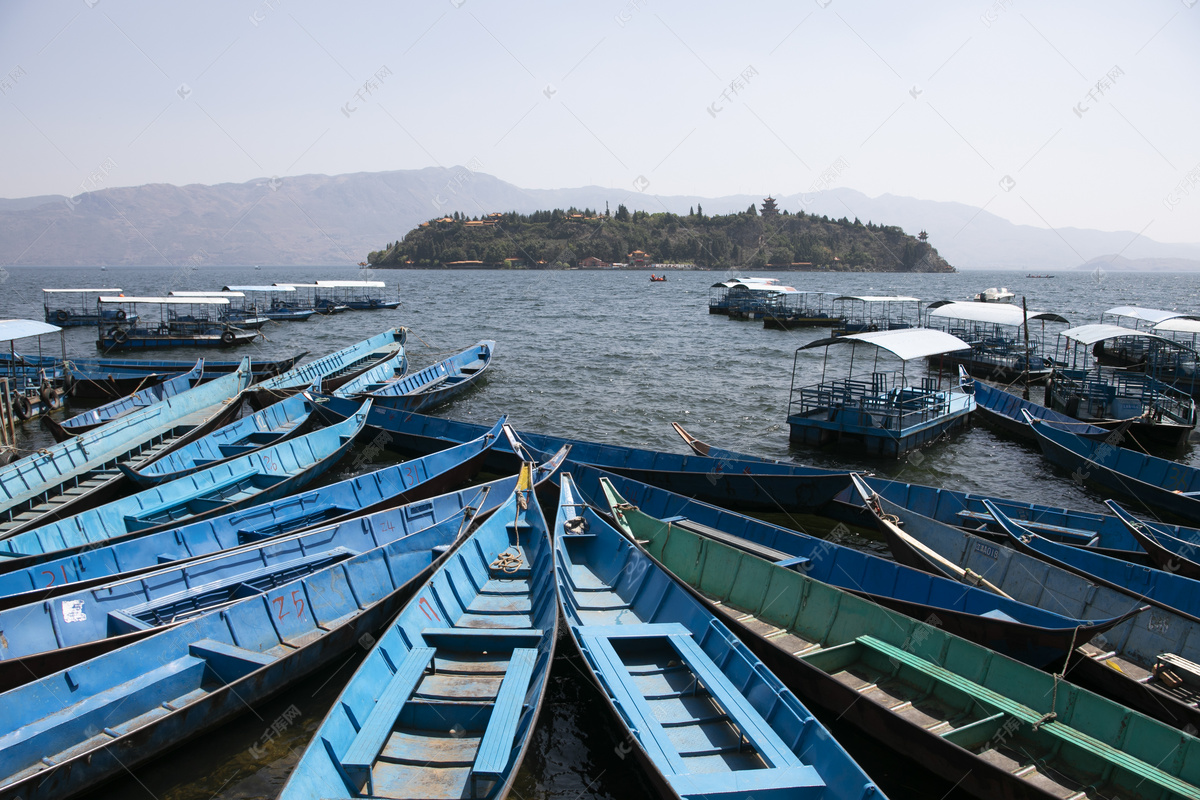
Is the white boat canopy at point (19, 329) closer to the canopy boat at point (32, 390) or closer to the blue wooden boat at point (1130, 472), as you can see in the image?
the canopy boat at point (32, 390)

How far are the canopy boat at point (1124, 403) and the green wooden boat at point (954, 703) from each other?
18.9 m

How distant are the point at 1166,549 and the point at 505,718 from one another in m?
13.7

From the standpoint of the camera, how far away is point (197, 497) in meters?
17.7

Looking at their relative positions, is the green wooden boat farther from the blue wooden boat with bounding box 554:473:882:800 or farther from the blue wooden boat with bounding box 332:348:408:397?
the blue wooden boat with bounding box 332:348:408:397

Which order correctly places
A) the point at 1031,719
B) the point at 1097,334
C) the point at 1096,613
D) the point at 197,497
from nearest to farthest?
the point at 1031,719 → the point at 1096,613 → the point at 197,497 → the point at 1097,334

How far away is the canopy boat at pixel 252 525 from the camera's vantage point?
12.5 m

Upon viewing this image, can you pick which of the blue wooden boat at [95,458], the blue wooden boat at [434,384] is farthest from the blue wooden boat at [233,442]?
the blue wooden boat at [434,384]

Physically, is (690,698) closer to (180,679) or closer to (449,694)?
(449,694)

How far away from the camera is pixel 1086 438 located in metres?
23.7

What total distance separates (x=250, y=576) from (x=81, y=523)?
17.2 ft

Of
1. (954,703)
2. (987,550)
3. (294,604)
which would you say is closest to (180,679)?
(294,604)

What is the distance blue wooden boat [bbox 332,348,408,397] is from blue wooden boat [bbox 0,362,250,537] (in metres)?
4.42

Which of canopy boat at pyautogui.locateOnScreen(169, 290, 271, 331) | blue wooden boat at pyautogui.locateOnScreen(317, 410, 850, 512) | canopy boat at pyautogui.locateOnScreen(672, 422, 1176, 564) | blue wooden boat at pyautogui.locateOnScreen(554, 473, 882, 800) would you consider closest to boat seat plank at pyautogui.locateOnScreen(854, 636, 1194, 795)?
blue wooden boat at pyautogui.locateOnScreen(554, 473, 882, 800)

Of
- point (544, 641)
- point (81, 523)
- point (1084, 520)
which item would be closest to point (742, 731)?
point (544, 641)
